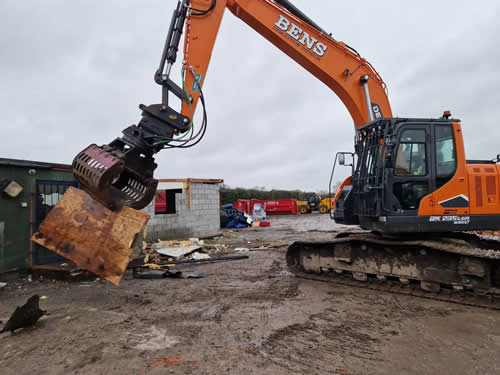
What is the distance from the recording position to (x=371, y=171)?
5.61m

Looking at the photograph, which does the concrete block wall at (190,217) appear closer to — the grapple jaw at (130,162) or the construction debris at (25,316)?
the grapple jaw at (130,162)

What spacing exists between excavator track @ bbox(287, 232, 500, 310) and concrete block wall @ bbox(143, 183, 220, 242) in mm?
6709

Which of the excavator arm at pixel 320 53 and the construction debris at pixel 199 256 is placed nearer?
the excavator arm at pixel 320 53

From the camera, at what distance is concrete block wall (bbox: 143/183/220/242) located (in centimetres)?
1157

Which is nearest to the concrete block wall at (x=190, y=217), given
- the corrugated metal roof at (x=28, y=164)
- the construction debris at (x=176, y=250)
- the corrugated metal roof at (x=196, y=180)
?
the corrugated metal roof at (x=196, y=180)

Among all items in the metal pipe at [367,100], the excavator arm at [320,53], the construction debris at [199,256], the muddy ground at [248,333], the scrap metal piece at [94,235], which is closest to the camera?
the muddy ground at [248,333]

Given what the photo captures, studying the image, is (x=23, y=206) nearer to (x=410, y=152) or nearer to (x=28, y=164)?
(x=28, y=164)

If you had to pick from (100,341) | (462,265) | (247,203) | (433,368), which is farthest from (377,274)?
(247,203)

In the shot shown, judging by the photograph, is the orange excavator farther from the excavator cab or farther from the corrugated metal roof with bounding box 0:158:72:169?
the corrugated metal roof with bounding box 0:158:72:169

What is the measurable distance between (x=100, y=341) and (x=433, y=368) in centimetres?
342

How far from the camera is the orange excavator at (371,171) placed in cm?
464

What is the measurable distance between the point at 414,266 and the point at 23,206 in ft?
26.8

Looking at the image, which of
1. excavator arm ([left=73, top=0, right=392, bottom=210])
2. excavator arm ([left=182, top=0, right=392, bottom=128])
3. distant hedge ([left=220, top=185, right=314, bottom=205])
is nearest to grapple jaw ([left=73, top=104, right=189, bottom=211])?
excavator arm ([left=73, top=0, right=392, bottom=210])

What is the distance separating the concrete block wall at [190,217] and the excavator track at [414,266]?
22.0ft
